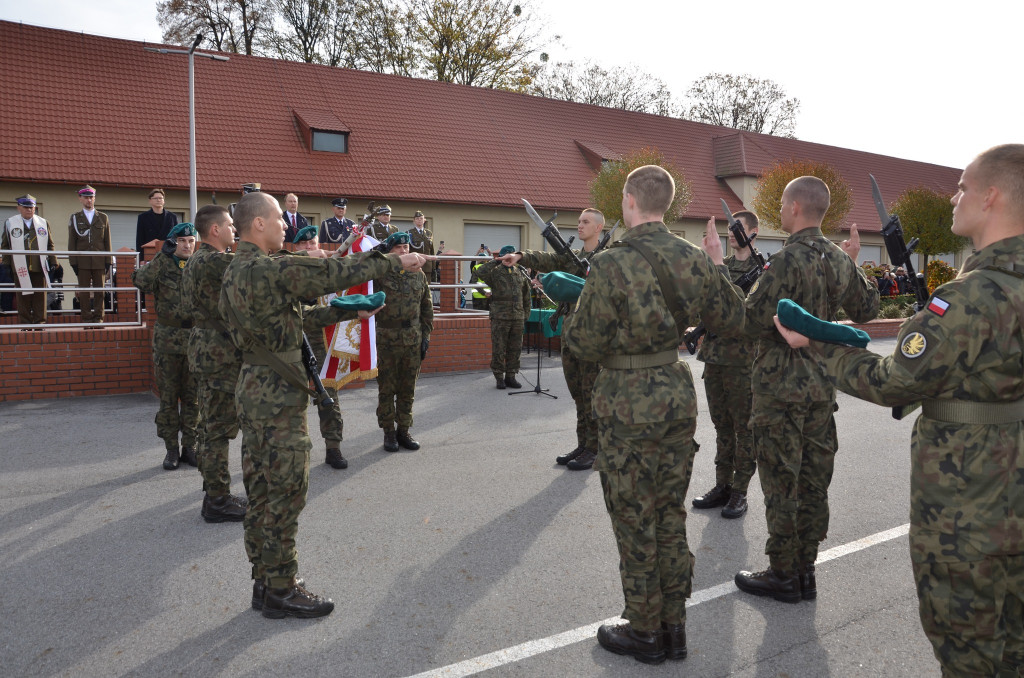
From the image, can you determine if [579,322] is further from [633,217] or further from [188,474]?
[188,474]

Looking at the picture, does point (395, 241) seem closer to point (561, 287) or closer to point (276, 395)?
point (276, 395)

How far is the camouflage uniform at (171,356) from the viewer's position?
6.16m

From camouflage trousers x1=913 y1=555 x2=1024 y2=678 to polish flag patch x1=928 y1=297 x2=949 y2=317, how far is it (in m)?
0.80

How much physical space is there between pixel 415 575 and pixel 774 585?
1.97 meters

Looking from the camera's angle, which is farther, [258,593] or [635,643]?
[258,593]

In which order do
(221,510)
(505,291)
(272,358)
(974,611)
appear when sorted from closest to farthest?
(974,611), (272,358), (221,510), (505,291)

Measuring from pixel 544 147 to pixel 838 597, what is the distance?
79.6 ft

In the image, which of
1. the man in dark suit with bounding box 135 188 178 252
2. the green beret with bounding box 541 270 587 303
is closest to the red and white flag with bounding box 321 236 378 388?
the green beret with bounding box 541 270 587 303

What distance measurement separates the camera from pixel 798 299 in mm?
3814

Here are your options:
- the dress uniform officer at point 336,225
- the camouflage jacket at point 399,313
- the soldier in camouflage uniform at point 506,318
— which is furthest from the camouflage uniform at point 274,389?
the dress uniform officer at point 336,225

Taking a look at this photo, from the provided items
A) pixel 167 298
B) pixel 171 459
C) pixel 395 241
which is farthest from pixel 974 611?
pixel 167 298

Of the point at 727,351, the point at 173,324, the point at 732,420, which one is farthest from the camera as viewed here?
the point at 173,324

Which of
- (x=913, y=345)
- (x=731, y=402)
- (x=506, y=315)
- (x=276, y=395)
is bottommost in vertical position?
(x=731, y=402)

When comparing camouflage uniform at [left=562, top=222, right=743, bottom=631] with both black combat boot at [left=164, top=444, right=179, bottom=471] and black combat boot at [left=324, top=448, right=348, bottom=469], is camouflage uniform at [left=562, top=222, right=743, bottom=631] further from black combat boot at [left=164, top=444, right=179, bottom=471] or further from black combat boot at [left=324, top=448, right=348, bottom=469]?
black combat boot at [left=164, top=444, right=179, bottom=471]
